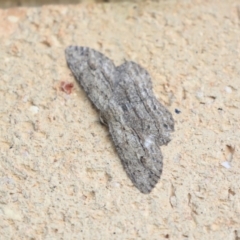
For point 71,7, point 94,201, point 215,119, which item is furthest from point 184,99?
point 71,7

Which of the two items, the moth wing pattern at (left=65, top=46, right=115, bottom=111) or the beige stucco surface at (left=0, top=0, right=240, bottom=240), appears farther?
the moth wing pattern at (left=65, top=46, right=115, bottom=111)

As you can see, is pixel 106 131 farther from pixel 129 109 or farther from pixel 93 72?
pixel 93 72

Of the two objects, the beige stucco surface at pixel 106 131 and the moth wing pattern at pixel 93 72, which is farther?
the moth wing pattern at pixel 93 72

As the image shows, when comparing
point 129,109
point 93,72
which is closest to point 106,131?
point 129,109

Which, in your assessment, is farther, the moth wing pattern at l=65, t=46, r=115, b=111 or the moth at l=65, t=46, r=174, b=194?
the moth wing pattern at l=65, t=46, r=115, b=111

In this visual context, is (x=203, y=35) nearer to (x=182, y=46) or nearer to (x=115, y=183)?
(x=182, y=46)
